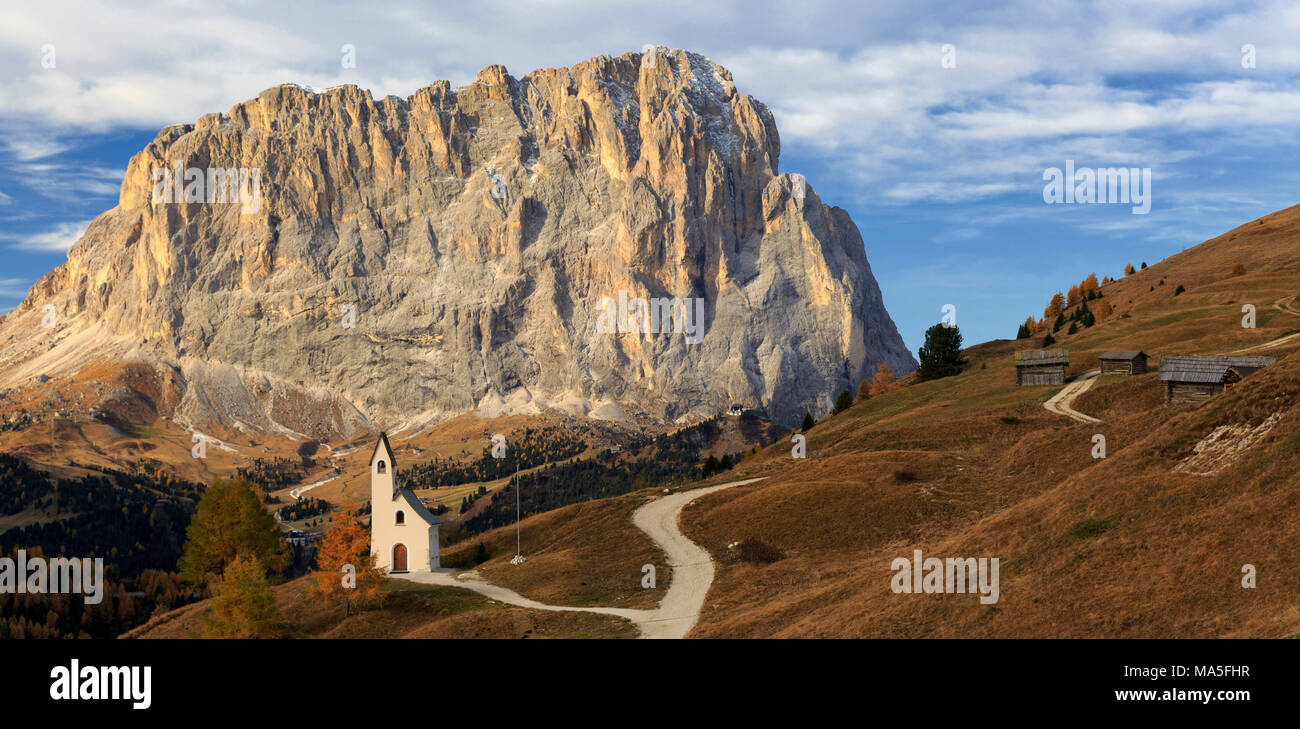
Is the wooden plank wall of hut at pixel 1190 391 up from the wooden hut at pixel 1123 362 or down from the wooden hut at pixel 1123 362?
down

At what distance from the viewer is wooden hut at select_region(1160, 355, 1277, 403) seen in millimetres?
70312

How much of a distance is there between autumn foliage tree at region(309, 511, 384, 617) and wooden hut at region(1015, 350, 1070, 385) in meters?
70.9

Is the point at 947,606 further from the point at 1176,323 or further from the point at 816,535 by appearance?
the point at 1176,323

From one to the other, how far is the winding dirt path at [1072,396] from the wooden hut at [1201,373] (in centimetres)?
769

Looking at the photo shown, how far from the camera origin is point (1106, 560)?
3681cm

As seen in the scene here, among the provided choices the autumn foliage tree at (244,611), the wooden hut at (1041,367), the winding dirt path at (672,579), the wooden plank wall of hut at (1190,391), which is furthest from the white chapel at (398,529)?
the wooden hut at (1041,367)

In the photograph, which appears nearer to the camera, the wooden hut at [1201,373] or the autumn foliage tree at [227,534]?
the wooden hut at [1201,373]

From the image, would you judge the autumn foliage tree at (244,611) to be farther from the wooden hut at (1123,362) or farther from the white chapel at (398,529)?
the wooden hut at (1123,362)

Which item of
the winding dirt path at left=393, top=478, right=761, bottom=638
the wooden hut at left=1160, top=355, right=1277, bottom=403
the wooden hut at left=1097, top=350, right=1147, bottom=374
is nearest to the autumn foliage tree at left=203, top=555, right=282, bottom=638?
the winding dirt path at left=393, top=478, right=761, bottom=638

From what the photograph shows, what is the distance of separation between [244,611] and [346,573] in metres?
6.51

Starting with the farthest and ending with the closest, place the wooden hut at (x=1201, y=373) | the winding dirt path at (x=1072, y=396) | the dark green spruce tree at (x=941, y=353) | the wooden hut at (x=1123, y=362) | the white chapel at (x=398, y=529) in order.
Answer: the dark green spruce tree at (x=941, y=353) < the wooden hut at (x=1123, y=362) < the winding dirt path at (x=1072, y=396) < the white chapel at (x=398, y=529) < the wooden hut at (x=1201, y=373)

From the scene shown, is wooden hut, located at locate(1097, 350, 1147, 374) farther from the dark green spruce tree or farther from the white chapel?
the white chapel

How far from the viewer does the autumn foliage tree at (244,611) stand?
5753cm
